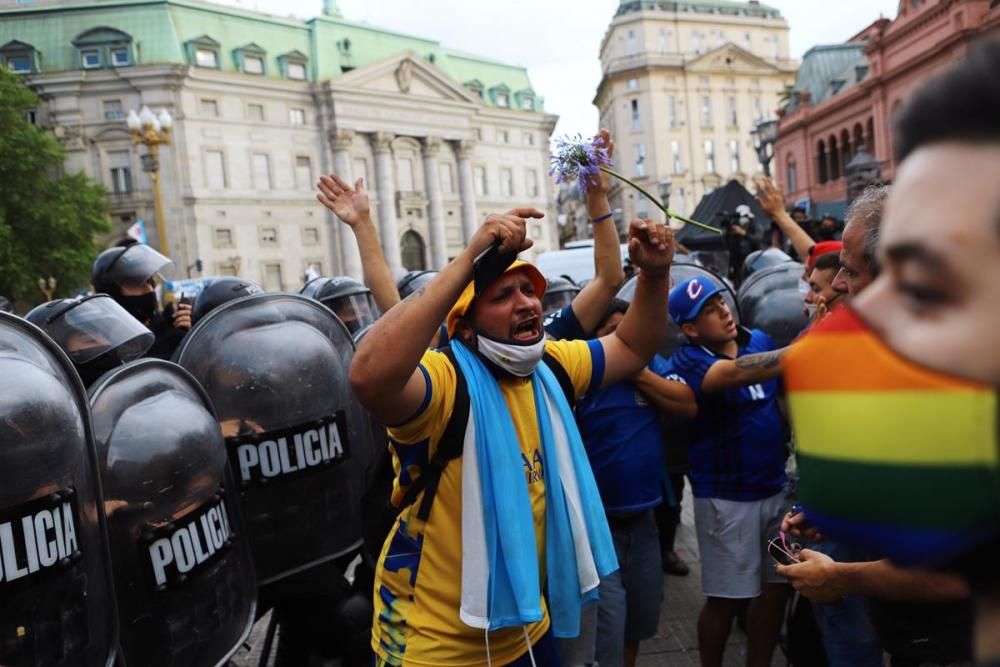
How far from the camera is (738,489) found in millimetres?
3367

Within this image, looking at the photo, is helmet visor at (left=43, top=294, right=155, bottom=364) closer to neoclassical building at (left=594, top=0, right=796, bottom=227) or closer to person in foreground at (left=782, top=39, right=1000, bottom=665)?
person in foreground at (left=782, top=39, right=1000, bottom=665)

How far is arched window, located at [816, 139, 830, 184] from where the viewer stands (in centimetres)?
3594

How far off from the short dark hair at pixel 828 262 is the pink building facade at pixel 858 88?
54.3 ft

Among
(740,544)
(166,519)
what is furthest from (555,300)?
(166,519)

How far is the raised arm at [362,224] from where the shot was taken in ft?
10.0

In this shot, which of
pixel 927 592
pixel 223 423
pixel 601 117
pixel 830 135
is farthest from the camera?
pixel 601 117

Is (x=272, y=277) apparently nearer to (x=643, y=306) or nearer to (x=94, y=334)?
(x=94, y=334)

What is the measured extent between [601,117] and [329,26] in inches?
1328

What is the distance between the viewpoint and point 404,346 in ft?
6.50

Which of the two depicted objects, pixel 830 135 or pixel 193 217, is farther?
pixel 193 217

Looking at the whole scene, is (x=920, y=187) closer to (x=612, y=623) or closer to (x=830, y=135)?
(x=612, y=623)

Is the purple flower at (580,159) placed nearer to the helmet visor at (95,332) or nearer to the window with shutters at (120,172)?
the helmet visor at (95,332)

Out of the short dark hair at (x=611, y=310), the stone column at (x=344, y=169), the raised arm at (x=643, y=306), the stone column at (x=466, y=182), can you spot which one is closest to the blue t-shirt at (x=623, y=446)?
the short dark hair at (x=611, y=310)

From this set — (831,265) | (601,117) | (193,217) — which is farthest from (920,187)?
(601,117)
